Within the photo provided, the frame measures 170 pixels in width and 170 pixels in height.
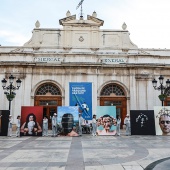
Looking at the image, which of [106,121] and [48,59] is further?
[48,59]

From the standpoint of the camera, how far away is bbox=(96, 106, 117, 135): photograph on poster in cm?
1827

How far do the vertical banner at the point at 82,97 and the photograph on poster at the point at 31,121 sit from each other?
680 centimetres

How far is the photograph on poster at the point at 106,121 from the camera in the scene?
18266 mm

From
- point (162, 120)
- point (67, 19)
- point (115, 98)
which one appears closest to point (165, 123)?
point (162, 120)

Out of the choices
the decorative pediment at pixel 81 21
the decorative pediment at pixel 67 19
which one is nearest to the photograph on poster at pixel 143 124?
the decorative pediment at pixel 81 21

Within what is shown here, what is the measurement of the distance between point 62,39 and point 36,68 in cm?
443

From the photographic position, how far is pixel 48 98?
25312mm

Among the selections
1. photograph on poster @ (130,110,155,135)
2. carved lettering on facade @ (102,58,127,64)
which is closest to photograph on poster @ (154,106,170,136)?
photograph on poster @ (130,110,155,135)

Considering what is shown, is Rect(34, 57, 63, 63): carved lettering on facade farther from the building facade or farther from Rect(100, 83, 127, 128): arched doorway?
Rect(100, 83, 127, 128): arched doorway

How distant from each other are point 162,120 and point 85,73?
9731 mm

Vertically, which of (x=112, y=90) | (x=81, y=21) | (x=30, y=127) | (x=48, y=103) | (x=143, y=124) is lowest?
(x=30, y=127)

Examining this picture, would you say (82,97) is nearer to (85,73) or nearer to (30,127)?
(85,73)

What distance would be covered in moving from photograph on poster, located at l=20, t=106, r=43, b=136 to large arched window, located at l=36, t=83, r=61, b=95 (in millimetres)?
7622

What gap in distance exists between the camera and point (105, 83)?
25266 mm
